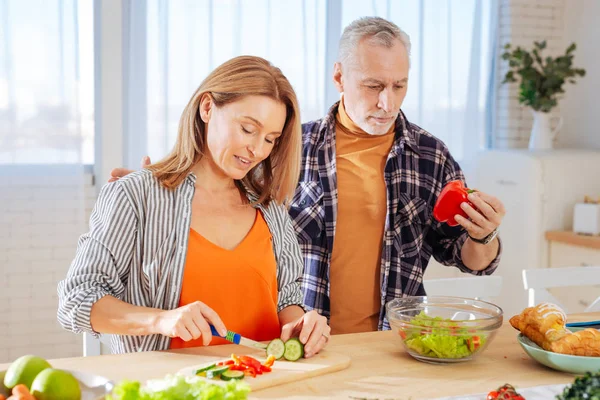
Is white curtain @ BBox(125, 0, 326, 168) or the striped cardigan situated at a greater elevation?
white curtain @ BBox(125, 0, 326, 168)

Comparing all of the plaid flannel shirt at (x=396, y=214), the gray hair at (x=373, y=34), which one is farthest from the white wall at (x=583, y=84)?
the gray hair at (x=373, y=34)

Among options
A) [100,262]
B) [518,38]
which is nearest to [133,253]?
[100,262]

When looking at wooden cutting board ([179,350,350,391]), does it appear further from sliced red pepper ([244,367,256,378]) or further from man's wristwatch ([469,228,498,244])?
man's wristwatch ([469,228,498,244])

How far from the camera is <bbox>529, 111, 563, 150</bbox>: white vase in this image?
16.5 feet

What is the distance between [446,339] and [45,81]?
9.62 feet

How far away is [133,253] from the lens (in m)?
2.00

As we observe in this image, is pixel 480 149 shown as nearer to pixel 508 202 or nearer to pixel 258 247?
pixel 508 202

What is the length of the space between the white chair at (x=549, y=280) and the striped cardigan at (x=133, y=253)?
1.42 metres

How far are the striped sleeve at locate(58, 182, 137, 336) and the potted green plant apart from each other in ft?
11.8

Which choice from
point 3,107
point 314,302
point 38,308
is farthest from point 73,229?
point 314,302

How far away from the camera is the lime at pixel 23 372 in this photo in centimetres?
141

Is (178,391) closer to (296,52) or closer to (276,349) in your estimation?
(276,349)

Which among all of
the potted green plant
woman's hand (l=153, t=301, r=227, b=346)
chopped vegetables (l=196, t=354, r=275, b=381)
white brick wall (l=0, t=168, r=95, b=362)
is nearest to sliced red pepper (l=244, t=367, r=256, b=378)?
chopped vegetables (l=196, t=354, r=275, b=381)

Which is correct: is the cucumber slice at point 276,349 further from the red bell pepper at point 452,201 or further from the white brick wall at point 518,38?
the white brick wall at point 518,38
